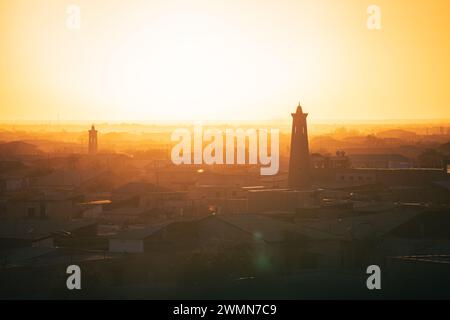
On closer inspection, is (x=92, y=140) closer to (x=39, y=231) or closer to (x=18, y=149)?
(x=18, y=149)

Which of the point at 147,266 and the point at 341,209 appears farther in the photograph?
the point at 341,209

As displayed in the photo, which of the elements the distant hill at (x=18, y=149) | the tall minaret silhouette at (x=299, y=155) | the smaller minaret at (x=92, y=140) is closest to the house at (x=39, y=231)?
the tall minaret silhouette at (x=299, y=155)

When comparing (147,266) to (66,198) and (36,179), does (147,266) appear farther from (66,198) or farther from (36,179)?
(36,179)

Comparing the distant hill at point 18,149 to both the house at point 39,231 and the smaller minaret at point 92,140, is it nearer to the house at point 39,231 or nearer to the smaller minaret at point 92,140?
the smaller minaret at point 92,140

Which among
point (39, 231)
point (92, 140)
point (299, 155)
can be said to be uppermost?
point (92, 140)

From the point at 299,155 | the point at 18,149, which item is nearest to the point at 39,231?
the point at 299,155

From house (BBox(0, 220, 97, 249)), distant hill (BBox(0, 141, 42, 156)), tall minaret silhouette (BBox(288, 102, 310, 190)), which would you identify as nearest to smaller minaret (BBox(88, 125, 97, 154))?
distant hill (BBox(0, 141, 42, 156))

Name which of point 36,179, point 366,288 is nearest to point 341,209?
point 366,288

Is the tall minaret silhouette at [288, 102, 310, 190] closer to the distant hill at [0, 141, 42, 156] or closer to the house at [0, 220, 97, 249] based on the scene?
the house at [0, 220, 97, 249]
